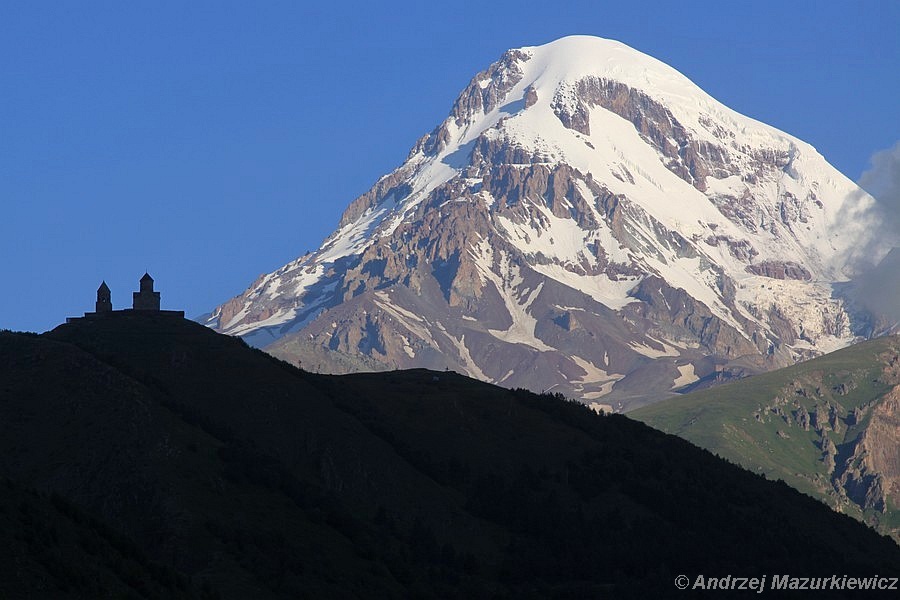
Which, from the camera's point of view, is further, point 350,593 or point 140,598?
point 350,593

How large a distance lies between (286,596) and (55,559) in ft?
153

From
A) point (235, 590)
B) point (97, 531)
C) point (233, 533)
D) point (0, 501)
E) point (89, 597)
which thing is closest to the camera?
point (89, 597)

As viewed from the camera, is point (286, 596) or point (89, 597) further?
point (286, 596)

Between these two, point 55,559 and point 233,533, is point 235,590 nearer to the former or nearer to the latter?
point 233,533

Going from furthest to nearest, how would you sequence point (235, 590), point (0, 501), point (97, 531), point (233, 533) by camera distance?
1. point (233, 533)
2. point (235, 590)
3. point (97, 531)
4. point (0, 501)

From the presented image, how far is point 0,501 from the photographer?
15300cm

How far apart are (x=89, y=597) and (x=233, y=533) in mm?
57819

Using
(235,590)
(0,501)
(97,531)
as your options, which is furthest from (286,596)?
(0,501)

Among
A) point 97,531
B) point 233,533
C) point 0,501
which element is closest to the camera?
point 0,501

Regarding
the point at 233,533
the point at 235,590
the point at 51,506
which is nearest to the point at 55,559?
the point at 51,506

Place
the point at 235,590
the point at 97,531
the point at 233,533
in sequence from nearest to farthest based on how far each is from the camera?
1. the point at 97,531
2. the point at 235,590
3. the point at 233,533

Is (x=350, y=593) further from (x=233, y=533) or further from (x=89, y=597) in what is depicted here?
(x=89, y=597)

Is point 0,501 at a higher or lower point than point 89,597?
higher

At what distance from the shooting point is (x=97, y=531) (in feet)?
536
